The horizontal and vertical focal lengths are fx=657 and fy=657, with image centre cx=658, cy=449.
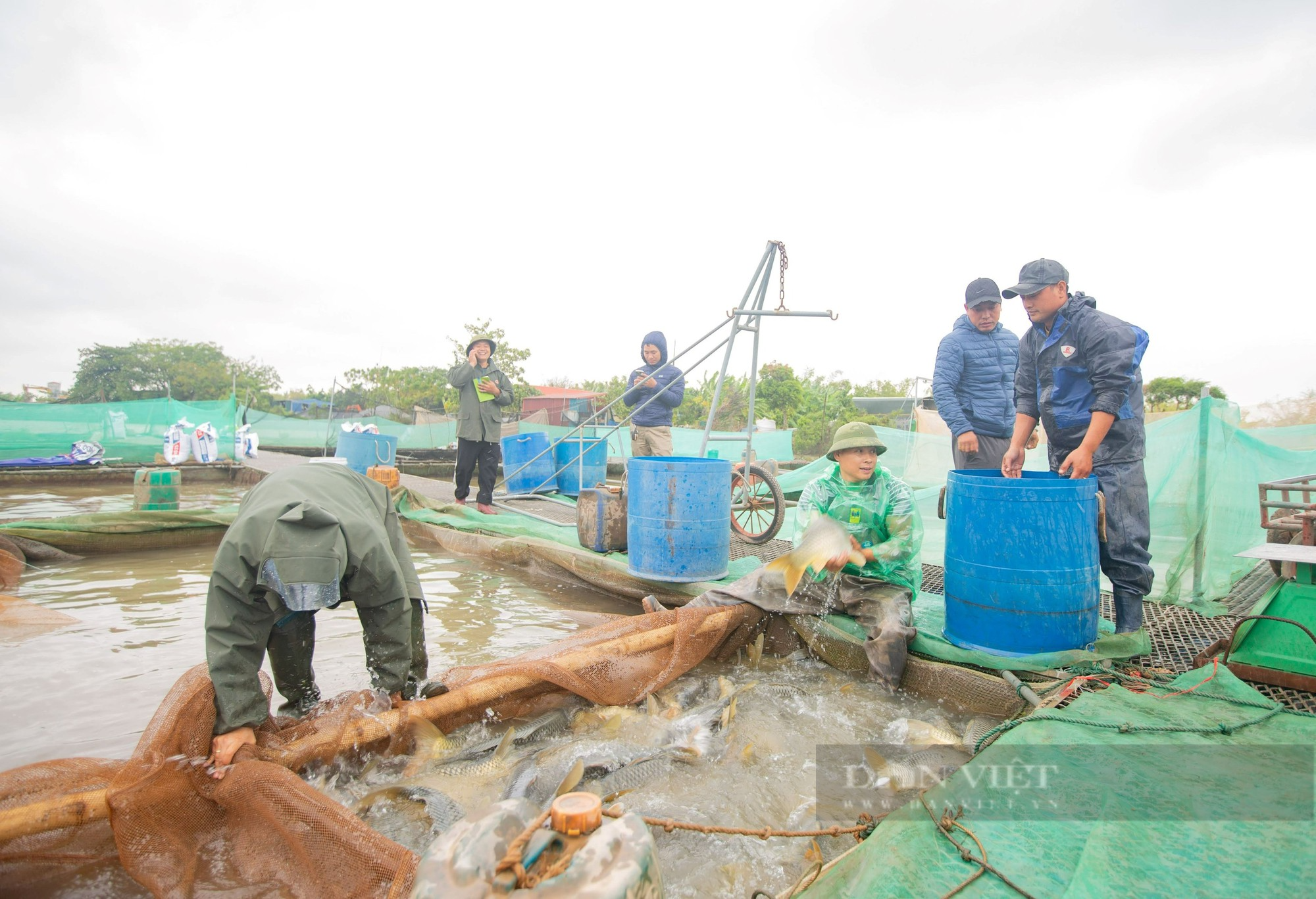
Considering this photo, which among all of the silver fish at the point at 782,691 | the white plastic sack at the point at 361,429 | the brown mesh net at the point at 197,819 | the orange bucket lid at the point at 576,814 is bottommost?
the silver fish at the point at 782,691

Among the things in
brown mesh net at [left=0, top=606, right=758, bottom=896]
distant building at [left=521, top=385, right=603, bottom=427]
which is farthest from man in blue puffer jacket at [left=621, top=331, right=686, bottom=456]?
brown mesh net at [left=0, top=606, right=758, bottom=896]

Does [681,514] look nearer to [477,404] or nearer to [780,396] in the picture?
[477,404]

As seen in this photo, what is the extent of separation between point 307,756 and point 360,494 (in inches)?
38.6

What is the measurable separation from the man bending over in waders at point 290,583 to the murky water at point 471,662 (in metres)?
0.38

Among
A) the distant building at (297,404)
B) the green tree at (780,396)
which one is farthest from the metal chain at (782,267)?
the distant building at (297,404)

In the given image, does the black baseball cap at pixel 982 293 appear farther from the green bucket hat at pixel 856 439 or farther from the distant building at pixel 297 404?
the distant building at pixel 297 404

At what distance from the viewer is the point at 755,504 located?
631cm

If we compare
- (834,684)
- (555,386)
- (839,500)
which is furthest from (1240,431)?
(555,386)

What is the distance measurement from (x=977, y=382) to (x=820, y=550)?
6.55 ft

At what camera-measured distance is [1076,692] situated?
2.51m

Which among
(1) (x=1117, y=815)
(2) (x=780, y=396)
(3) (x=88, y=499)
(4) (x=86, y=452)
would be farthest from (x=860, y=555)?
(2) (x=780, y=396)

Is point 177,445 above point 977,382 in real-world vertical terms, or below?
below

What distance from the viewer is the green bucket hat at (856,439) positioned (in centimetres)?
338

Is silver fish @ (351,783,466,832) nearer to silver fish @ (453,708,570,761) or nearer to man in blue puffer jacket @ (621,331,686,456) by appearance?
silver fish @ (453,708,570,761)
